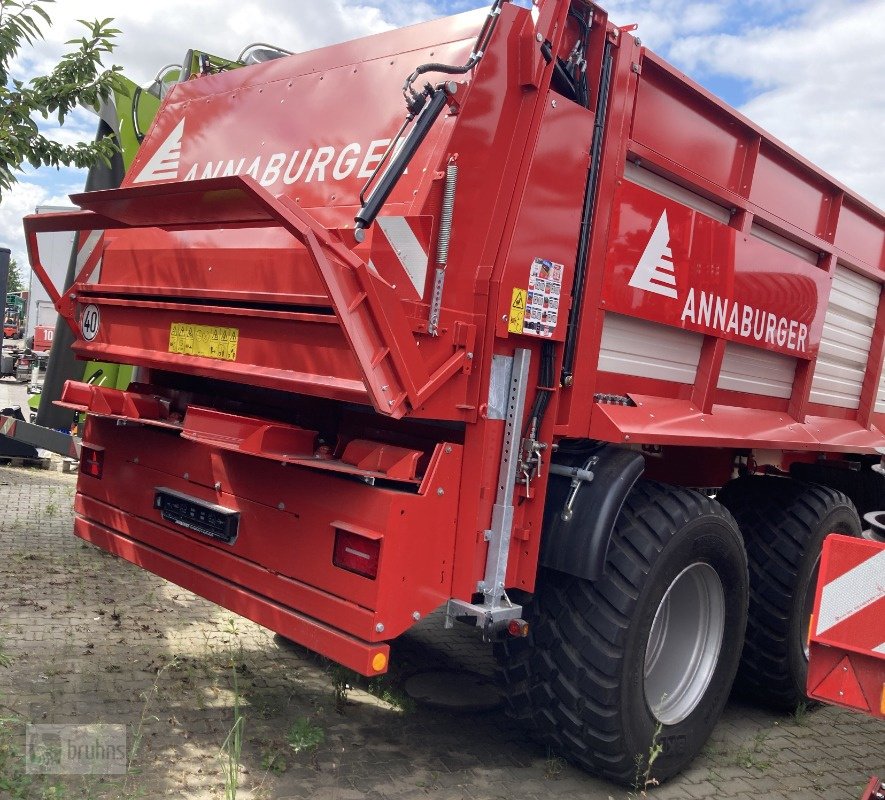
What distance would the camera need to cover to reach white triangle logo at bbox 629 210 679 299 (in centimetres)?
333

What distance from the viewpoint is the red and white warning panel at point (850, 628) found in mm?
2656

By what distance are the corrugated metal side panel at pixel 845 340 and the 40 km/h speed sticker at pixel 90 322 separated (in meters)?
3.63

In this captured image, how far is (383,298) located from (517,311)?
508 millimetres

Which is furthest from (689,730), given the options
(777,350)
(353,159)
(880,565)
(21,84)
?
(21,84)

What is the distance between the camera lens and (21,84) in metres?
3.48

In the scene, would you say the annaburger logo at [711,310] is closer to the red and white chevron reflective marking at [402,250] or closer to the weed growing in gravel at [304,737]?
the red and white chevron reflective marking at [402,250]

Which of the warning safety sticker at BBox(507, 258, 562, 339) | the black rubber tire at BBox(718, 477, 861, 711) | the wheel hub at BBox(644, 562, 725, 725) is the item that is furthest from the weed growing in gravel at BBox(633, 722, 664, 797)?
the warning safety sticker at BBox(507, 258, 562, 339)

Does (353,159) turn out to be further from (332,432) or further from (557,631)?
(557,631)

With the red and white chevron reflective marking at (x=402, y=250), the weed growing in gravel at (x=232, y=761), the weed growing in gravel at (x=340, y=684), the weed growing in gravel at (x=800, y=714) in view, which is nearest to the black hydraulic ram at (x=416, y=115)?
the red and white chevron reflective marking at (x=402, y=250)

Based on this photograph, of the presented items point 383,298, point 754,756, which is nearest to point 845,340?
point 754,756

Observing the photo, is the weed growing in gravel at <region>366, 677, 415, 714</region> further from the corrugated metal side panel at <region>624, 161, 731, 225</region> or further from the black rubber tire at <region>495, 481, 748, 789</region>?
the corrugated metal side panel at <region>624, 161, 731, 225</region>

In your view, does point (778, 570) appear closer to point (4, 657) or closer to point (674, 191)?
point (674, 191)

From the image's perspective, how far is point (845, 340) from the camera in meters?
4.84

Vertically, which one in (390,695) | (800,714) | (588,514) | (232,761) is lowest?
(800,714)
